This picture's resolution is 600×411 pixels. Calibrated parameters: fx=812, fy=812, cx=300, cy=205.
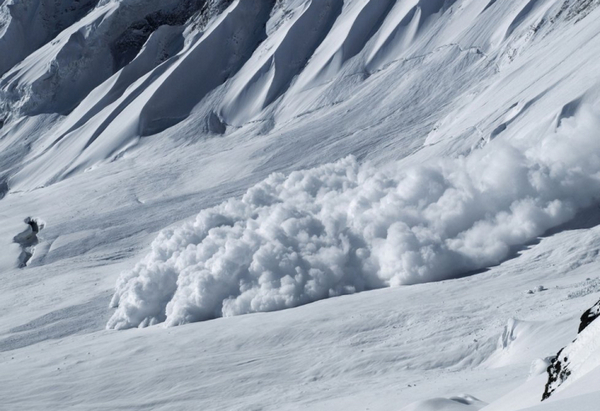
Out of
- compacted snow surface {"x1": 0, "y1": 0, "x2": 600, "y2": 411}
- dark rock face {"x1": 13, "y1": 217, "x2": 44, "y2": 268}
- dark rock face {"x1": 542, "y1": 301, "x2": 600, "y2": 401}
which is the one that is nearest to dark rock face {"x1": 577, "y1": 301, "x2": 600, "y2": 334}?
dark rock face {"x1": 542, "y1": 301, "x2": 600, "y2": 401}

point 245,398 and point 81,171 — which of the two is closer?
point 245,398

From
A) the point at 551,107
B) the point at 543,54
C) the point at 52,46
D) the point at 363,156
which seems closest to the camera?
the point at 551,107

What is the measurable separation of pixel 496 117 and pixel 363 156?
10.3m

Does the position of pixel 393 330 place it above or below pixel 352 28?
below

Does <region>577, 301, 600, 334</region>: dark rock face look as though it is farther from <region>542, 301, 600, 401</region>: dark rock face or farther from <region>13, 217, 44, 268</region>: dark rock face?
<region>13, 217, 44, 268</region>: dark rock face

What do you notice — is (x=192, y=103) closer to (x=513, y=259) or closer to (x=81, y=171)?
(x=81, y=171)

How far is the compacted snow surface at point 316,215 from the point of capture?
77.9 feet

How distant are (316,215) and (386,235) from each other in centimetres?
443

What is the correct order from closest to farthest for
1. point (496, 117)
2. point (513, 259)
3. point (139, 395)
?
point (139, 395) → point (513, 259) → point (496, 117)

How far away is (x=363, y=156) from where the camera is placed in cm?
4884

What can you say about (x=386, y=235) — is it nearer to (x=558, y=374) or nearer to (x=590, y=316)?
(x=590, y=316)

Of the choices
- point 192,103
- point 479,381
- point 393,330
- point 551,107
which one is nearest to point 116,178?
point 192,103

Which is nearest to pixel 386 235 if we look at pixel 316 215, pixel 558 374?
pixel 316 215

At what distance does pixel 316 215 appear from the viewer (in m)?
36.6
